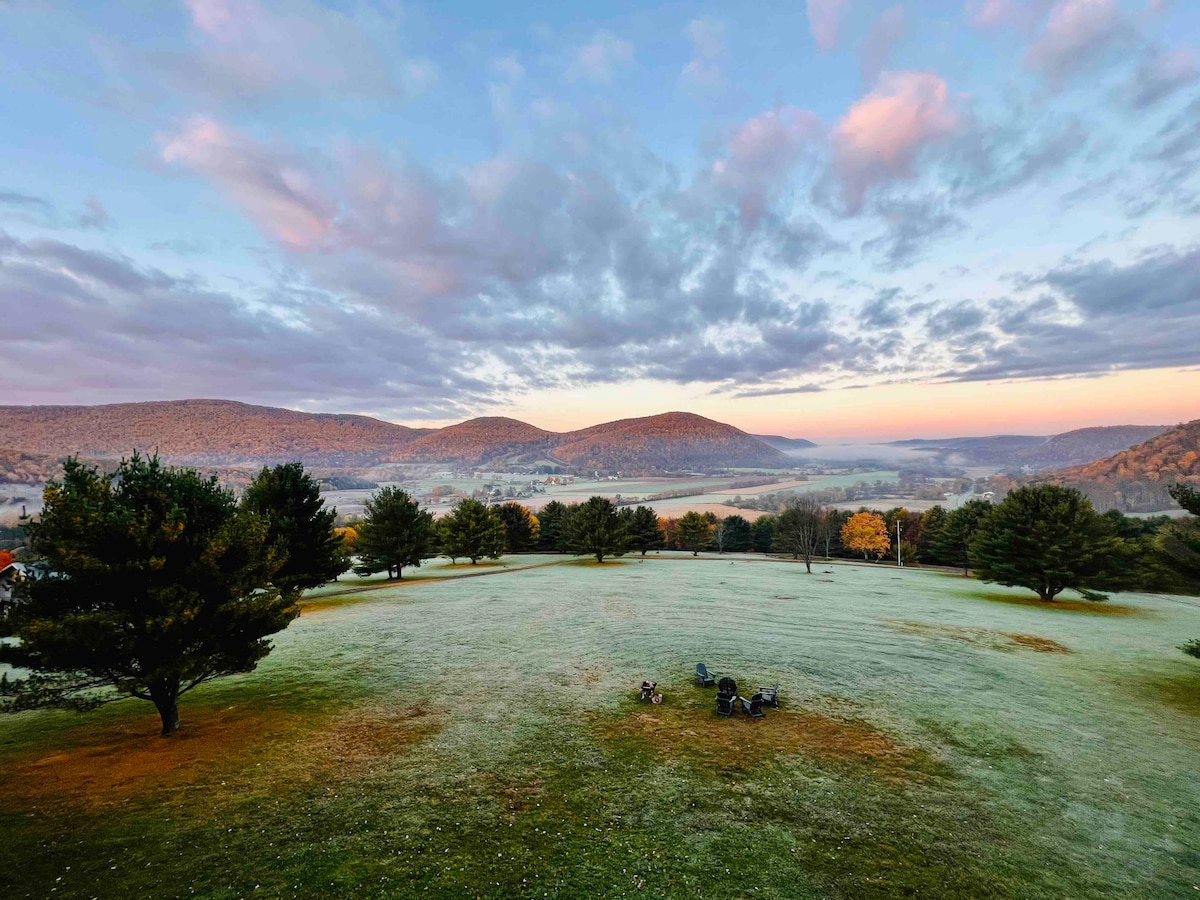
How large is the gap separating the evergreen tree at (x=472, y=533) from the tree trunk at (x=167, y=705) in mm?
47527

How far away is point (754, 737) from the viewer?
43.2 ft

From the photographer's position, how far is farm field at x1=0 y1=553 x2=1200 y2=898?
26.3ft

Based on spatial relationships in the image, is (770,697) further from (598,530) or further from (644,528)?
(644,528)

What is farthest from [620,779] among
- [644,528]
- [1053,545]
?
[644,528]

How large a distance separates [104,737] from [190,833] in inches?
283

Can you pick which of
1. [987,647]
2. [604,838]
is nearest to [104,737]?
[604,838]

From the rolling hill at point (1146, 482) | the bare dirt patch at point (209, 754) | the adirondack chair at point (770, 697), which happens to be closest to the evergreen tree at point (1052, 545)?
the adirondack chair at point (770, 697)

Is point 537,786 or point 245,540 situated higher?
point 245,540

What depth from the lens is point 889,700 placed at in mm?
15828

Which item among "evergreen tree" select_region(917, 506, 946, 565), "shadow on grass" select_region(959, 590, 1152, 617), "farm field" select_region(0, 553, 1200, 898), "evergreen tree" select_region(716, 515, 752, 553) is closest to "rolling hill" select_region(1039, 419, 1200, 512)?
"evergreen tree" select_region(917, 506, 946, 565)

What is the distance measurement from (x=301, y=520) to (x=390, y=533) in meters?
14.1

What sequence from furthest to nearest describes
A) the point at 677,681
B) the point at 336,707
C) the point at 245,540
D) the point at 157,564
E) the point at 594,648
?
the point at 594,648 → the point at 677,681 → the point at 336,707 → the point at 245,540 → the point at 157,564

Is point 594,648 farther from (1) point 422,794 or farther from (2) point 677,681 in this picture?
(1) point 422,794

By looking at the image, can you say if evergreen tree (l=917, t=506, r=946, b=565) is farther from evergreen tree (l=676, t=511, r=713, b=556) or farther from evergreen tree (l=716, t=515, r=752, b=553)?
evergreen tree (l=676, t=511, r=713, b=556)
